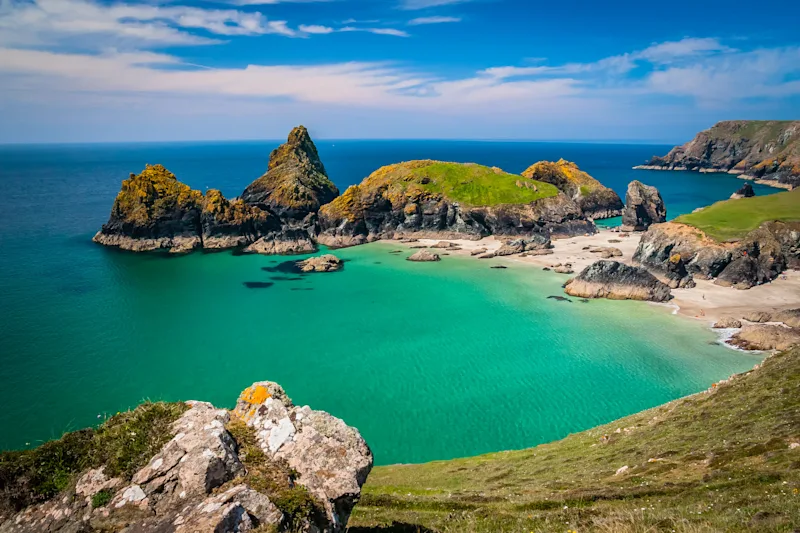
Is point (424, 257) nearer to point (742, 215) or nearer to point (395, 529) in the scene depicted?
point (742, 215)

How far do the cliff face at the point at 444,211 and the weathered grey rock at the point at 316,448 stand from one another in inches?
3555

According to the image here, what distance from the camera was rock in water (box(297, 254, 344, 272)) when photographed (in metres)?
81.9

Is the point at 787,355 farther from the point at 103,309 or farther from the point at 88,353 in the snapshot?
the point at 103,309

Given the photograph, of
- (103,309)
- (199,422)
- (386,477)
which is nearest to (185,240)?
(103,309)

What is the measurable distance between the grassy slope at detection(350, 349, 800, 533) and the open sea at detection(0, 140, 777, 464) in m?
7.91

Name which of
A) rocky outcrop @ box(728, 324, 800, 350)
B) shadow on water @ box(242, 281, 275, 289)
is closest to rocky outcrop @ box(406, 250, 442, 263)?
shadow on water @ box(242, 281, 275, 289)

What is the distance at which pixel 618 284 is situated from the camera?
215 feet

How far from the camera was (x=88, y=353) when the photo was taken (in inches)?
1892

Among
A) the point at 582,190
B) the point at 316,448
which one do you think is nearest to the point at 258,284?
the point at 316,448

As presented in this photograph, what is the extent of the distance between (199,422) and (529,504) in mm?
12498

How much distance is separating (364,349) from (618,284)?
40.9m

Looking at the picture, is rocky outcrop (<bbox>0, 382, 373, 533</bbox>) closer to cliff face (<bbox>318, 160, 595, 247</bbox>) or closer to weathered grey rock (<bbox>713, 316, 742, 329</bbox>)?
weathered grey rock (<bbox>713, 316, 742, 329</bbox>)

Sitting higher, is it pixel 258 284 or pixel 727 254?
pixel 727 254

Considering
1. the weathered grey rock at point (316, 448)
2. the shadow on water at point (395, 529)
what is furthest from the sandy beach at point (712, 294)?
the weathered grey rock at point (316, 448)
